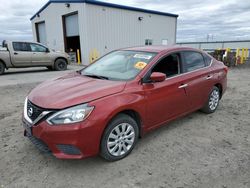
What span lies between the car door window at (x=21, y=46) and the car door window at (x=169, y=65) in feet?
31.7

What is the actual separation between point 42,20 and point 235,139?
20784mm

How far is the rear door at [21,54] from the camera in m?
10.8

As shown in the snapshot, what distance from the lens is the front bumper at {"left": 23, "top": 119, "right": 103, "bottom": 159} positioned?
2483mm

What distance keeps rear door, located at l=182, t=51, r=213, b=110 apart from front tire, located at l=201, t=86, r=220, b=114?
205 millimetres

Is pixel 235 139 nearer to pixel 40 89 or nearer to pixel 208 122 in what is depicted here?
pixel 208 122

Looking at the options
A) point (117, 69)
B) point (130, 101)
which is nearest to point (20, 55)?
point (117, 69)

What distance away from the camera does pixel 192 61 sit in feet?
13.7

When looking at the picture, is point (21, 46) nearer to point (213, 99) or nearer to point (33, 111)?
point (33, 111)

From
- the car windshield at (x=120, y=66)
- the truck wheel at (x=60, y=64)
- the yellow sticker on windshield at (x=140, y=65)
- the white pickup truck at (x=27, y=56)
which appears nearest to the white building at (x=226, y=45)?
the truck wheel at (x=60, y=64)

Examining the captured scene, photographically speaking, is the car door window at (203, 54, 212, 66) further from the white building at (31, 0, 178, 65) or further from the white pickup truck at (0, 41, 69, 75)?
the white building at (31, 0, 178, 65)

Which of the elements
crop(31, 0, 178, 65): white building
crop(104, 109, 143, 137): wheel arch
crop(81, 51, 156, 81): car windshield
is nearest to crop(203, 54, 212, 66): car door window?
crop(81, 51, 156, 81): car windshield

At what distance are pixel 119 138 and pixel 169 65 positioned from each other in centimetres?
158

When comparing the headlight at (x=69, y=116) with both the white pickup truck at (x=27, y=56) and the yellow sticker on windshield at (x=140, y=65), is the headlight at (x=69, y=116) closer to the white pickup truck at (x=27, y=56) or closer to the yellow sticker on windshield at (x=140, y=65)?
the yellow sticker on windshield at (x=140, y=65)

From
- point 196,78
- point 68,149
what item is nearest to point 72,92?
point 68,149
